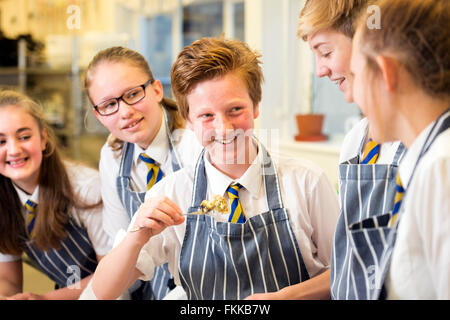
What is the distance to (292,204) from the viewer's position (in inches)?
26.8

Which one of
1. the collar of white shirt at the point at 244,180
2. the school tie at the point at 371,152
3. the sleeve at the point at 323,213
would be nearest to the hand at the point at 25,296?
the collar of white shirt at the point at 244,180

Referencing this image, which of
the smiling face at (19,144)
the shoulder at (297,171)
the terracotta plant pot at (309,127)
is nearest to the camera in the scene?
the shoulder at (297,171)

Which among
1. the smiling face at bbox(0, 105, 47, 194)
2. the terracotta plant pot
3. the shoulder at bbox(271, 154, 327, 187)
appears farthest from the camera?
the terracotta plant pot

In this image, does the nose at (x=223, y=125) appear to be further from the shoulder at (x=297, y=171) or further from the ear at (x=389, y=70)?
the ear at (x=389, y=70)

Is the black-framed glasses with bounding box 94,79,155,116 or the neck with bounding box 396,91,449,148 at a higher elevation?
the black-framed glasses with bounding box 94,79,155,116

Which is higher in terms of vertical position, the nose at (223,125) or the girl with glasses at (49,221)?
the nose at (223,125)

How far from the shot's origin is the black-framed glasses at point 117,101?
0.71 meters

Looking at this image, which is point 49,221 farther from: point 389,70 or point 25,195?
point 389,70

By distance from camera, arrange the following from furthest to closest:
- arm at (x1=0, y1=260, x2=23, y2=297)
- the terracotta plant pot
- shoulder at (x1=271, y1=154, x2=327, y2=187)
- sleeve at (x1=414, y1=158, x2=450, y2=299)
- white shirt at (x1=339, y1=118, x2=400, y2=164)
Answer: the terracotta plant pot
arm at (x1=0, y1=260, x2=23, y2=297)
shoulder at (x1=271, y1=154, x2=327, y2=187)
white shirt at (x1=339, y1=118, x2=400, y2=164)
sleeve at (x1=414, y1=158, x2=450, y2=299)

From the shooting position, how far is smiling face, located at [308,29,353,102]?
605mm

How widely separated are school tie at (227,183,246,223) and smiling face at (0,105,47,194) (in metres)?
0.41

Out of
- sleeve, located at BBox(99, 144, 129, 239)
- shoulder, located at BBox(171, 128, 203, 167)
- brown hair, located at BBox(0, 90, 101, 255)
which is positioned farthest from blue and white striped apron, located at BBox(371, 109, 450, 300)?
brown hair, located at BBox(0, 90, 101, 255)

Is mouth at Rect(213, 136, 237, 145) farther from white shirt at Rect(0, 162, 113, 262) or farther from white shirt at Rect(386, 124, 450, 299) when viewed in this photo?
white shirt at Rect(0, 162, 113, 262)
